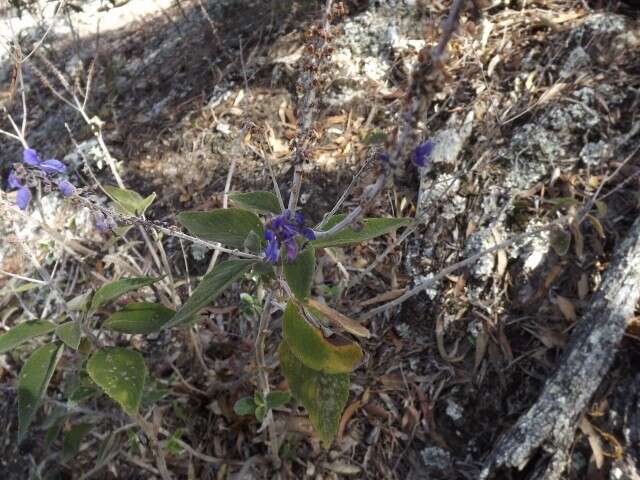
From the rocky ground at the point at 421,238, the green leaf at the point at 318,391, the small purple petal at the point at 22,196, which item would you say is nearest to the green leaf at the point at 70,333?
the rocky ground at the point at 421,238

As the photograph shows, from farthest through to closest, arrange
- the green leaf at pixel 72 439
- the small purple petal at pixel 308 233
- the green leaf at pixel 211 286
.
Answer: the green leaf at pixel 72 439
the green leaf at pixel 211 286
the small purple petal at pixel 308 233

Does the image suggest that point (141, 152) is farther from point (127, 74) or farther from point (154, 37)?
point (154, 37)

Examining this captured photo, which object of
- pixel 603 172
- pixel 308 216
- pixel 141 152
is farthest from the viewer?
pixel 141 152

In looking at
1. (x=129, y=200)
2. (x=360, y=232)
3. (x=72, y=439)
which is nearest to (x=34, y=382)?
(x=72, y=439)

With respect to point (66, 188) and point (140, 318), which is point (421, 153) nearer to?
point (66, 188)

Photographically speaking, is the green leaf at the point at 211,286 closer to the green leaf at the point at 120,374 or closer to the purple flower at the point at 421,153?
the green leaf at the point at 120,374

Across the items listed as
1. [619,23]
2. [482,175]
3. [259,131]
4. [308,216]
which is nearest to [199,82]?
[308,216]
